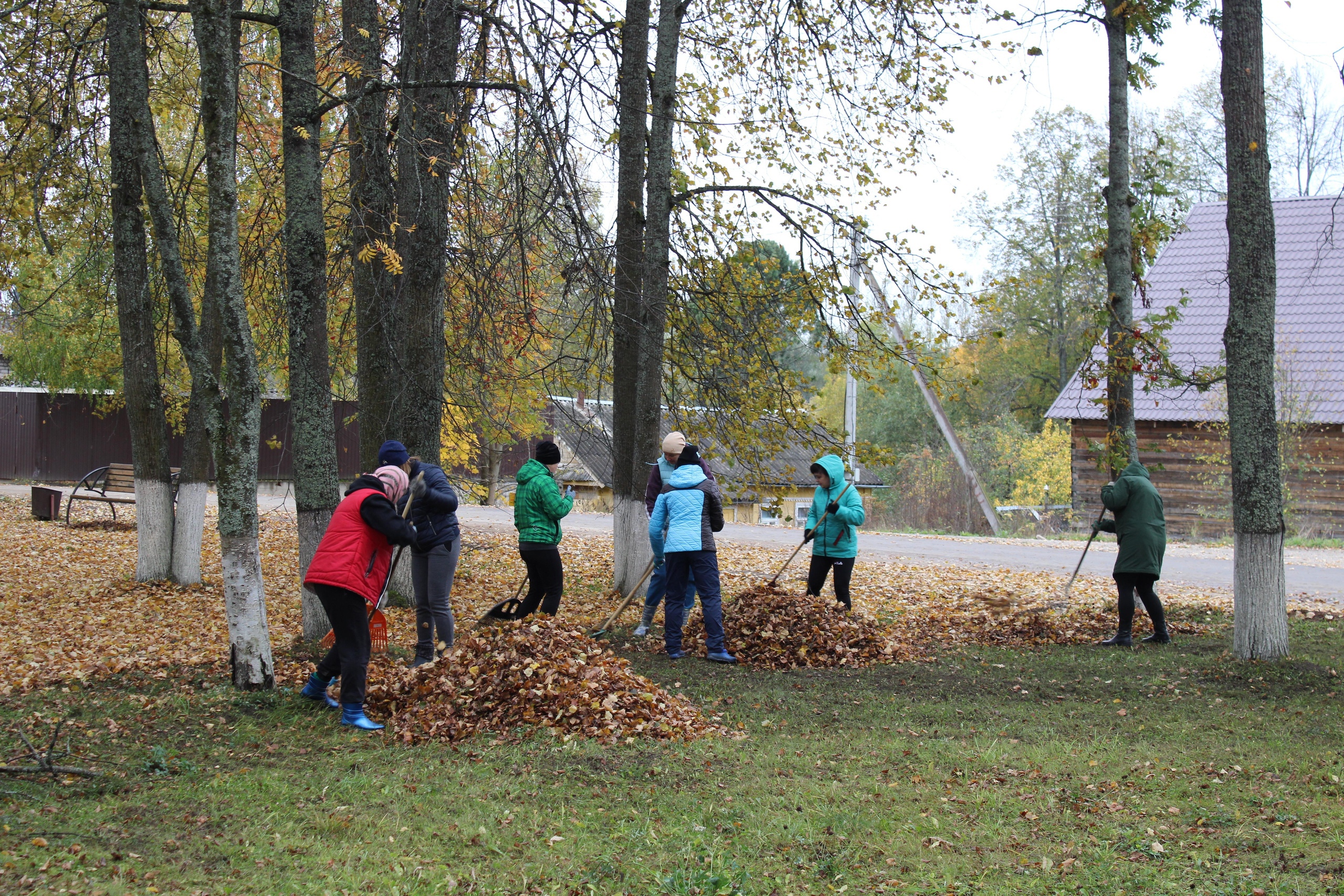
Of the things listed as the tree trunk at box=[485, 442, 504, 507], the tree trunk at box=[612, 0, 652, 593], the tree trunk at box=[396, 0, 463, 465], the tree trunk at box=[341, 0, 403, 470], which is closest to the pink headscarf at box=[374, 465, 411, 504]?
the tree trunk at box=[341, 0, 403, 470]

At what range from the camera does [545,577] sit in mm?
7883

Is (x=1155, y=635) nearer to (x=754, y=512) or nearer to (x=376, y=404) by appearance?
(x=376, y=404)

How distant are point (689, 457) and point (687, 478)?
234mm

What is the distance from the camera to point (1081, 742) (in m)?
5.66

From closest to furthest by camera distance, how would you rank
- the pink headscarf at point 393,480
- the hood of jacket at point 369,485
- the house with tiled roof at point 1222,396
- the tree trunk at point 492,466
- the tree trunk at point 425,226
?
the hood of jacket at point 369,485 < the pink headscarf at point 393,480 < the tree trunk at point 425,226 < the house with tiled roof at point 1222,396 < the tree trunk at point 492,466

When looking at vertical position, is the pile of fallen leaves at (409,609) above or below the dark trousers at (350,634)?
below

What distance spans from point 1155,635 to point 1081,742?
352 centimetres

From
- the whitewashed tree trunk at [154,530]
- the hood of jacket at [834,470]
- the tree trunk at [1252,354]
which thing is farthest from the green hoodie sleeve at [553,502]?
the whitewashed tree trunk at [154,530]

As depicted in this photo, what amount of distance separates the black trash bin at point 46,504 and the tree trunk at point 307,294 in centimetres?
1242

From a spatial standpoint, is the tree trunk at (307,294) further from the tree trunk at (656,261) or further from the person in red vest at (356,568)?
the tree trunk at (656,261)

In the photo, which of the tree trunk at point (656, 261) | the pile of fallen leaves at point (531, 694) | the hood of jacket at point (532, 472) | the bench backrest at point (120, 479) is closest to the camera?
the pile of fallen leaves at point (531, 694)

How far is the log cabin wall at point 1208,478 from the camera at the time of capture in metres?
21.2

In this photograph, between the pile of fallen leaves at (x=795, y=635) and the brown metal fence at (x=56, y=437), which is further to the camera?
the brown metal fence at (x=56, y=437)

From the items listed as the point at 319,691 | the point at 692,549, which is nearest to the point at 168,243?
the point at 319,691
